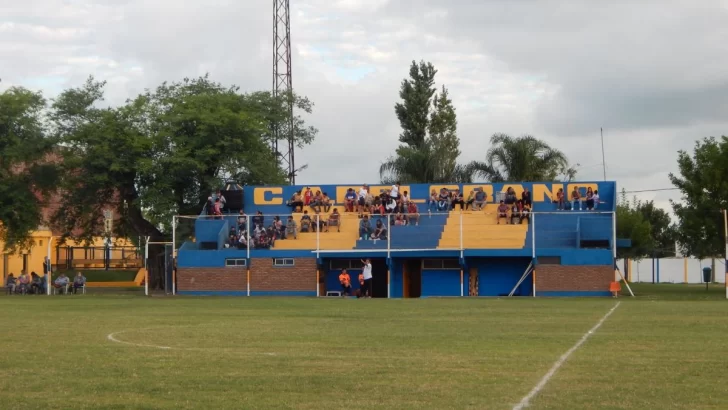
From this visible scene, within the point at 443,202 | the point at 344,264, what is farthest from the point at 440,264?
the point at 443,202

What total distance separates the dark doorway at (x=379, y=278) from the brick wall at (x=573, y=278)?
7.57 meters

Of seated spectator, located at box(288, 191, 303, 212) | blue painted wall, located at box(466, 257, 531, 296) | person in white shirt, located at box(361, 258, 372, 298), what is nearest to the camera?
person in white shirt, located at box(361, 258, 372, 298)

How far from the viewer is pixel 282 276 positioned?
4828cm

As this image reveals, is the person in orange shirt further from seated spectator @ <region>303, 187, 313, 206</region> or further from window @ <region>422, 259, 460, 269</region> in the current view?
seated spectator @ <region>303, 187, 313, 206</region>

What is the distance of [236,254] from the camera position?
48562 millimetres

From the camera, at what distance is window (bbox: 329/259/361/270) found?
1930 inches

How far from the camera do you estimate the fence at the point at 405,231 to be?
46.4 m

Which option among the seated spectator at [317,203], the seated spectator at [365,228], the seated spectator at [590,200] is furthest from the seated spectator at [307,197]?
the seated spectator at [590,200]

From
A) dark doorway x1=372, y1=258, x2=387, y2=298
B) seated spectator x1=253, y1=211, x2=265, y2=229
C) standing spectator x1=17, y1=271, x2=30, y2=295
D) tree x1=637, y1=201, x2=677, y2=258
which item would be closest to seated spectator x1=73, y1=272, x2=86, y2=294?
standing spectator x1=17, y1=271, x2=30, y2=295

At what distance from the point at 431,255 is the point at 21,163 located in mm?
24066

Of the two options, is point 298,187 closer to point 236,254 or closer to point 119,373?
point 236,254

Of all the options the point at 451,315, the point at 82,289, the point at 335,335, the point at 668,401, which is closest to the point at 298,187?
the point at 82,289

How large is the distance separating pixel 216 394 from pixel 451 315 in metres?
16.9

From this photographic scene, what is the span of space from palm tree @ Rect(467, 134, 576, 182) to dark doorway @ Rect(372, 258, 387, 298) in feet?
49.6
